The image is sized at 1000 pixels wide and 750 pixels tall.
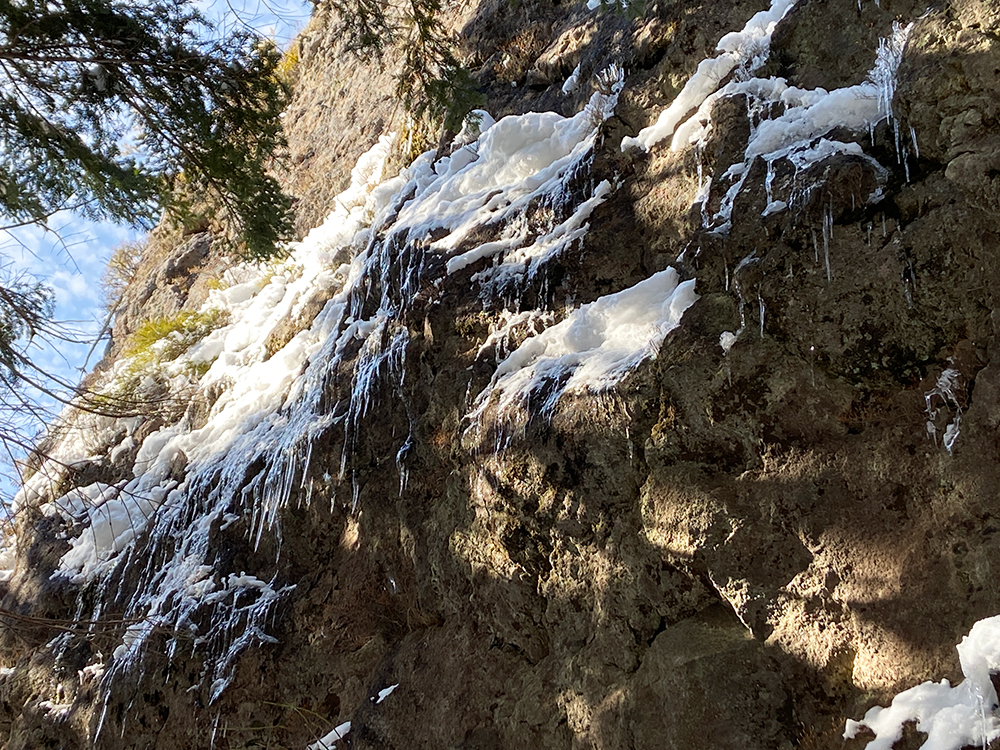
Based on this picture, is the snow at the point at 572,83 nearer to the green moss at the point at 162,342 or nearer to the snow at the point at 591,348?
the snow at the point at 591,348

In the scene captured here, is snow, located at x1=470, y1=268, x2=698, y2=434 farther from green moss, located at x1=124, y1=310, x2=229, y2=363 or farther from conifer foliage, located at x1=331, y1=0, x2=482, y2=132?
green moss, located at x1=124, y1=310, x2=229, y2=363

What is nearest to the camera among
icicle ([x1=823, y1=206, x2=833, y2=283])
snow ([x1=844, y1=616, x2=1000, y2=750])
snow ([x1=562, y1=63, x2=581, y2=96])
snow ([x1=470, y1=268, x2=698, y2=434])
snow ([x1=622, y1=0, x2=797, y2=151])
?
snow ([x1=844, y1=616, x2=1000, y2=750])

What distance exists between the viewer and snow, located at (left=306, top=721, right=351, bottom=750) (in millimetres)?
4609

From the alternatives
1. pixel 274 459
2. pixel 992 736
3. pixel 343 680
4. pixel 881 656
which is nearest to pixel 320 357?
pixel 274 459

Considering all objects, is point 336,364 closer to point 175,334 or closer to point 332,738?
point 332,738

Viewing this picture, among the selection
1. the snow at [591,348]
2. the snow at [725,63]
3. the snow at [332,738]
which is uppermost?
the snow at [725,63]

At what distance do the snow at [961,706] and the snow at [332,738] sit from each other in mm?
2944

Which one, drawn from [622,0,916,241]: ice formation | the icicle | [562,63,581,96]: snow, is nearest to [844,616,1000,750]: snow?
the icicle

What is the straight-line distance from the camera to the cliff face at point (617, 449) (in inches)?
125

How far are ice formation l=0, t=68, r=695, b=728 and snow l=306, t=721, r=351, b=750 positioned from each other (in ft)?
0.06

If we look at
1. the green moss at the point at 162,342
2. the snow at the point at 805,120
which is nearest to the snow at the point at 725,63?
the snow at the point at 805,120

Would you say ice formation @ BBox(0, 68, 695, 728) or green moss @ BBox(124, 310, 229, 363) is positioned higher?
green moss @ BBox(124, 310, 229, 363)

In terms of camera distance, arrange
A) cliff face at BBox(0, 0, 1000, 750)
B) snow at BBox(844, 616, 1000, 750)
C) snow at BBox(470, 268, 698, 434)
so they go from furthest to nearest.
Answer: snow at BBox(470, 268, 698, 434)
cliff face at BBox(0, 0, 1000, 750)
snow at BBox(844, 616, 1000, 750)

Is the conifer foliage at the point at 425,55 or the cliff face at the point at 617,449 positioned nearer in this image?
the cliff face at the point at 617,449
